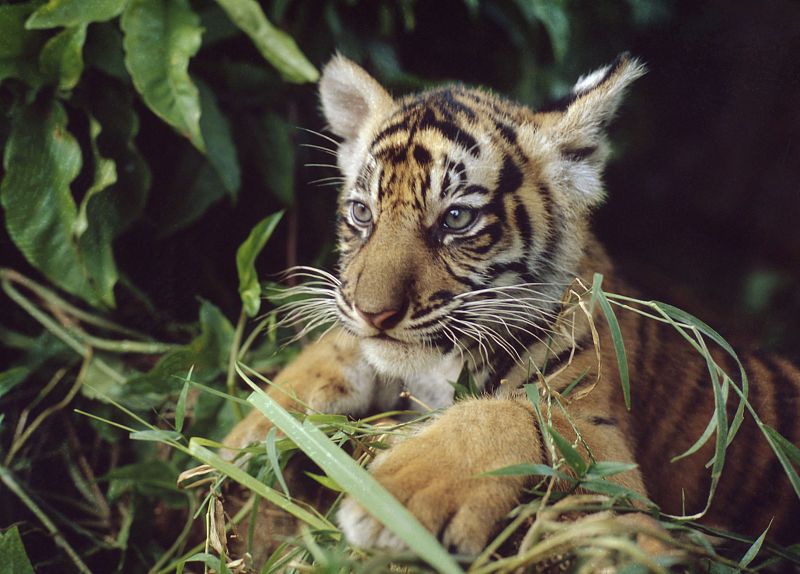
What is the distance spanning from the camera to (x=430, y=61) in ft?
9.00

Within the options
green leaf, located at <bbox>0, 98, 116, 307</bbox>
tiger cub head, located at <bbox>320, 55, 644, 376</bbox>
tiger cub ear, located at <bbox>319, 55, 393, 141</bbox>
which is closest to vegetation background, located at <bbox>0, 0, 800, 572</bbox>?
green leaf, located at <bbox>0, 98, 116, 307</bbox>

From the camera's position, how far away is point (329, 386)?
5.94 feet

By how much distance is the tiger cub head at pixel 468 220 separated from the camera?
1534 mm

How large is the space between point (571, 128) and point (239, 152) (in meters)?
1.12

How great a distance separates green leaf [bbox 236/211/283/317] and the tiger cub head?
A: 7.1 inches

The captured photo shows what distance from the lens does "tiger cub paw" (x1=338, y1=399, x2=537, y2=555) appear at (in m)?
1.08

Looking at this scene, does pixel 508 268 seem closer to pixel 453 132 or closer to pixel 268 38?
pixel 453 132

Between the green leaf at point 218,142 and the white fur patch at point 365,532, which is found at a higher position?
the green leaf at point 218,142

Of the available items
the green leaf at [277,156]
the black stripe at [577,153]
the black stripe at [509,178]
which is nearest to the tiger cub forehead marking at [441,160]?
the black stripe at [509,178]

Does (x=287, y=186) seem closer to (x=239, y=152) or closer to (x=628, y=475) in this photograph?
(x=239, y=152)

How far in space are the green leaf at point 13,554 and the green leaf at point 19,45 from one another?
1086mm

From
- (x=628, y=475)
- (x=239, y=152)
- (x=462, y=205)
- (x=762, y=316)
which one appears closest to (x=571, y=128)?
(x=462, y=205)

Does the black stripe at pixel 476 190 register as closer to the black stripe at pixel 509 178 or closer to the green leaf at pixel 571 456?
the black stripe at pixel 509 178

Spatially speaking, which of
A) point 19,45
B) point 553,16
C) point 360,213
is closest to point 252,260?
point 360,213
